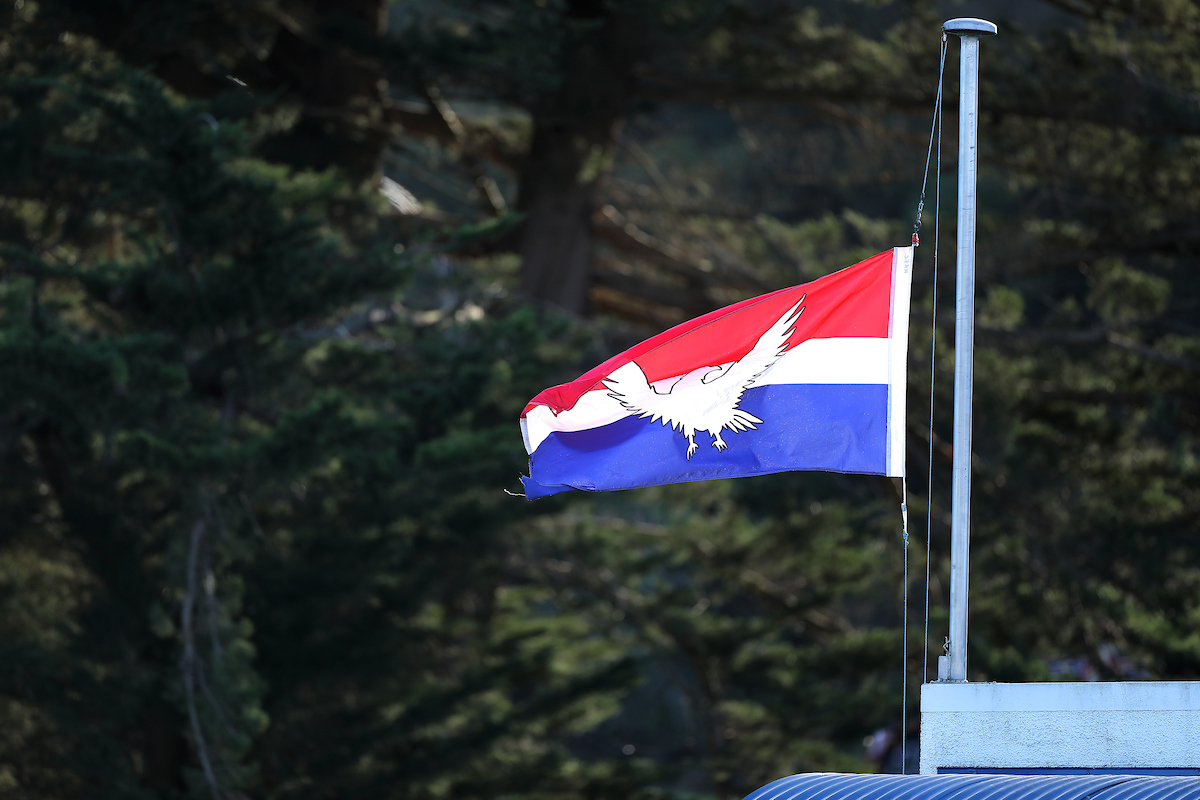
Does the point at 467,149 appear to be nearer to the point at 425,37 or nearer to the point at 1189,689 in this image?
the point at 425,37

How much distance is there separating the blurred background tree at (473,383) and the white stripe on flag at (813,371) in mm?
3361

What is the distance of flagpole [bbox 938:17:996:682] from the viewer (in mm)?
6641

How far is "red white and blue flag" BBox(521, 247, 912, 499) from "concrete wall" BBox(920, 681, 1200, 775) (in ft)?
4.24

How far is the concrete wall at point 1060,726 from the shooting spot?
6.89 meters

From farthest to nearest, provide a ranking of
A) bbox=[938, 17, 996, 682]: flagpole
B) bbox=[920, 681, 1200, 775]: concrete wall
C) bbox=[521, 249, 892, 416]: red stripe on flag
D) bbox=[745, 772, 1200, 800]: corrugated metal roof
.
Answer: bbox=[521, 249, 892, 416]: red stripe on flag
bbox=[920, 681, 1200, 775]: concrete wall
bbox=[938, 17, 996, 682]: flagpole
bbox=[745, 772, 1200, 800]: corrugated metal roof

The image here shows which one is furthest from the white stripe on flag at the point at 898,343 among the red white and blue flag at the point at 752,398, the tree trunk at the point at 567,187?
the tree trunk at the point at 567,187

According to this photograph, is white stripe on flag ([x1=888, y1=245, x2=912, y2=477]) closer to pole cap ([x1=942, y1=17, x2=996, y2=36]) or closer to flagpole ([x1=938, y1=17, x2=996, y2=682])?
flagpole ([x1=938, y1=17, x2=996, y2=682])

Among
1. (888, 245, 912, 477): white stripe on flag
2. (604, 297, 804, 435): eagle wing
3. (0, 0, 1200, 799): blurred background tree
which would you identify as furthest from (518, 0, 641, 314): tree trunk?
(888, 245, 912, 477): white stripe on flag

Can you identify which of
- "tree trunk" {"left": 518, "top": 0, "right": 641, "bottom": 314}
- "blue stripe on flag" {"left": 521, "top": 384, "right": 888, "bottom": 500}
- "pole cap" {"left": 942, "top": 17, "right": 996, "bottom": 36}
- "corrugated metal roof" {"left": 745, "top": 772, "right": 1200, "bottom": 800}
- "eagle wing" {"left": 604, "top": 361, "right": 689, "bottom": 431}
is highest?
"tree trunk" {"left": 518, "top": 0, "right": 641, "bottom": 314}

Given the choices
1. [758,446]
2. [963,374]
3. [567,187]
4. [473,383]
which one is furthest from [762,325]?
[567,187]

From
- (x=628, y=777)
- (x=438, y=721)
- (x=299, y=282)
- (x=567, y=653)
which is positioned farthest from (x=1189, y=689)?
(x=567, y=653)

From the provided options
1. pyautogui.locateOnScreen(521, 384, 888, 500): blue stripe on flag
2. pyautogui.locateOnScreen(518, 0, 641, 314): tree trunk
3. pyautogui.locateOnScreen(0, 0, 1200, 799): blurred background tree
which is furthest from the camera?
pyautogui.locateOnScreen(518, 0, 641, 314): tree trunk

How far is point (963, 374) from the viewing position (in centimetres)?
673

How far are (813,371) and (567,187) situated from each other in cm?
1101
